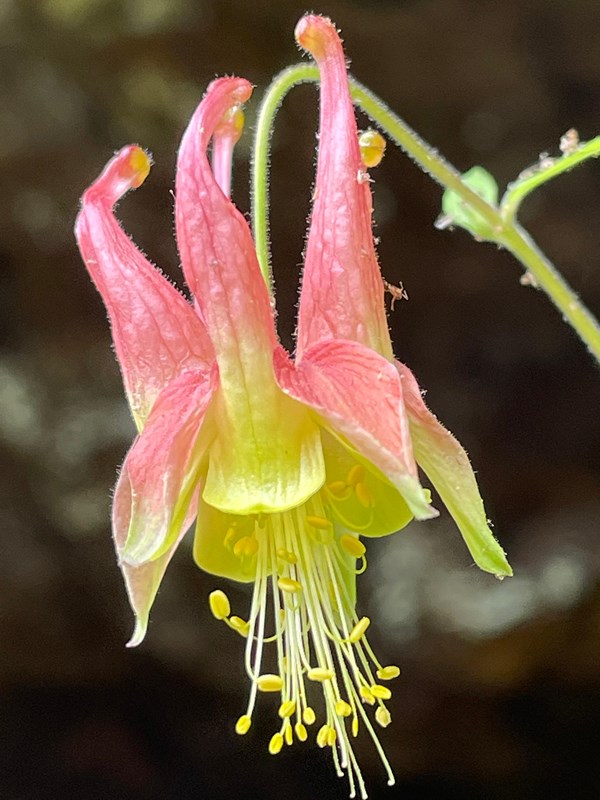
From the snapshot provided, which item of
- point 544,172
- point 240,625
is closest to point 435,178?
point 544,172

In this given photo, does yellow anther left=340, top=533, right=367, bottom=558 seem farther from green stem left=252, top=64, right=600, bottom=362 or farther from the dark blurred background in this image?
the dark blurred background

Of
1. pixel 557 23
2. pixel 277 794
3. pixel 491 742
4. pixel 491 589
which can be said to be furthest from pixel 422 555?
pixel 557 23

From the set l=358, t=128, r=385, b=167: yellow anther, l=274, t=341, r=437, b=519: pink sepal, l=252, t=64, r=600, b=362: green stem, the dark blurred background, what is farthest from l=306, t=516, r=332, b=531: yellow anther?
the dark blurred background

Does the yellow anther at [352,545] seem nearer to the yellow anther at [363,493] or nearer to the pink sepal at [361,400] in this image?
the yellow anther at [363,493]

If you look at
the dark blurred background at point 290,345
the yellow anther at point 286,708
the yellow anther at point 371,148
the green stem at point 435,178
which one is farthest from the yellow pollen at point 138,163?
the dark blurred background at point 290,345

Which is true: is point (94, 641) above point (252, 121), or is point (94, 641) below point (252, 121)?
below

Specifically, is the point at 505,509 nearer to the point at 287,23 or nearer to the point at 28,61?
the point at 287,23

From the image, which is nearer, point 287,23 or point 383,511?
point 383,511
